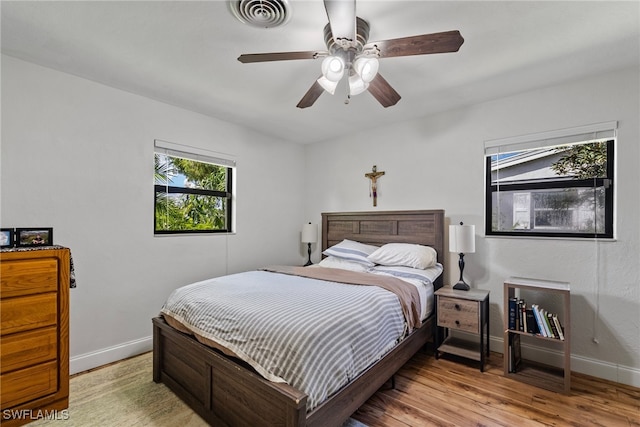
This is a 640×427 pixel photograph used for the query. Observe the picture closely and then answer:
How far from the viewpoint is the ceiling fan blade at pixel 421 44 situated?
58.1 inches

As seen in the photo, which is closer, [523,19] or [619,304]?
[523,19]

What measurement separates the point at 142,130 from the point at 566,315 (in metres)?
4.00

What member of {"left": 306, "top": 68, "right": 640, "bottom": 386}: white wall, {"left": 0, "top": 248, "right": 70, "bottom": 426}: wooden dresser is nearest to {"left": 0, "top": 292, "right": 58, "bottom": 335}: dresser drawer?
{"left": 0, "top": 248, "right": 70, "bottom": 426}: wooden dresser

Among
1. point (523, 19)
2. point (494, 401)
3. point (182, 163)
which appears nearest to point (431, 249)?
point (494, 401)

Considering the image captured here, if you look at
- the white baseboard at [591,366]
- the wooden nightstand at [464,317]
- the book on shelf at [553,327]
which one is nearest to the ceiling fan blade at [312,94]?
the wooden nightstand at [464,317]

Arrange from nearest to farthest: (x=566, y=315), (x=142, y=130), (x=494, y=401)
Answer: (x=494, y=401) → (x=566, y=315) → (x=142, y=130)

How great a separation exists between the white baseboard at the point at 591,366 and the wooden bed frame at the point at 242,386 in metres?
0.89

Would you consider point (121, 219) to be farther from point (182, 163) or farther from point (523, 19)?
point (523, 19)

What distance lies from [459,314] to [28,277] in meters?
3.19

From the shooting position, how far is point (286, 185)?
14.2ft

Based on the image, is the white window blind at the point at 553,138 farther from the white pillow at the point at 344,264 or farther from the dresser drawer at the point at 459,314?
the white pillow at the point at 344,264

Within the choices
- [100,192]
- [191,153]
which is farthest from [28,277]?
[191,153]

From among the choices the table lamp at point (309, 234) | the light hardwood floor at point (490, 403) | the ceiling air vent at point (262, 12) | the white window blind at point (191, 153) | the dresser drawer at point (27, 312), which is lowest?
the light hardwood floor at point (490, 403)

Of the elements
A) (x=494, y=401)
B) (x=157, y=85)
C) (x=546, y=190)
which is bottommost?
Result: (x=494, y=401)
